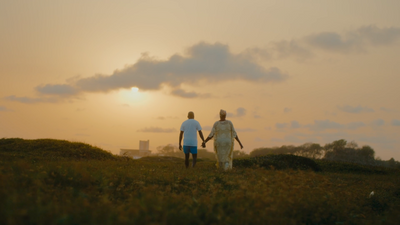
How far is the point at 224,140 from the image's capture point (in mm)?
15039

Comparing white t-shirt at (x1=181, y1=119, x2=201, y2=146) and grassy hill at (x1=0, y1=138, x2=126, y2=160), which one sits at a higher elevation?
white t-shirt at (x1=181, y1=119, x2=201, y2=146)

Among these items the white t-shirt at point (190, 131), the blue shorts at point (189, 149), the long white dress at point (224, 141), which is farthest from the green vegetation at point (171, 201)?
the white t-shirt at point (190, 131)

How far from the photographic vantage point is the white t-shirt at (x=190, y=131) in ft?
51.9

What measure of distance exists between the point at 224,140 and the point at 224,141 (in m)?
0.04

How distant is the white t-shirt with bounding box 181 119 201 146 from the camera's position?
15820 mm

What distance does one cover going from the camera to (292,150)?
41.4m

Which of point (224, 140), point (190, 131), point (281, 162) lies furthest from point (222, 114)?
point (281, 162)

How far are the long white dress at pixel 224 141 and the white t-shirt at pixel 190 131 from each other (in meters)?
1.08

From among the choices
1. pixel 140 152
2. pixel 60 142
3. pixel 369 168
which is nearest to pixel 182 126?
pixel 60 142

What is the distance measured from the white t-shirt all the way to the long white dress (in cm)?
108

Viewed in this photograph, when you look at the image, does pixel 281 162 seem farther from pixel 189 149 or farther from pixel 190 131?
pixel 190 131

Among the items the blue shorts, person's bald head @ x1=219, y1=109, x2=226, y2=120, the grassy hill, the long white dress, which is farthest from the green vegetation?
the grassy hill

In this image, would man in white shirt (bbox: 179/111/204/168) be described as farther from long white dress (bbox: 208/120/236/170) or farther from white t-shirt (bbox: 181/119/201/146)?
long white dress (bbox: 208/120/236/170)

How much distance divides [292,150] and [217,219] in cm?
3759
